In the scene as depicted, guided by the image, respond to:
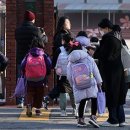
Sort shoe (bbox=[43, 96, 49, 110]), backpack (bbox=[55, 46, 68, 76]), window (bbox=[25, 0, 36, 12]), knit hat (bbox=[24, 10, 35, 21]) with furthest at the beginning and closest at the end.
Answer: window (bbox=[25, 0, 36, 12]) < shoe (bbox=[43, 96, 49, 110]) < knit hat (bbox=[24, 10, 35, 21]) < backpack (bbox=[55, 46, 68, 76])

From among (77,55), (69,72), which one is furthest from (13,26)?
(77,55)

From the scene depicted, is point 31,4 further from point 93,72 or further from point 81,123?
point 81,123

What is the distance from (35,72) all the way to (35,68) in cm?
8

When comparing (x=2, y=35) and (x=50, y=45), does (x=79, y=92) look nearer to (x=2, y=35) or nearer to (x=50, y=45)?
(x=50, y=45)

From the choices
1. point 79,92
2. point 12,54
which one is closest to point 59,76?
point 79,92

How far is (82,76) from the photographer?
404 inches

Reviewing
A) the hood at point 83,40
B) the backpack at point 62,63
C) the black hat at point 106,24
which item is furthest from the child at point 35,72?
the black hat at point 106,24

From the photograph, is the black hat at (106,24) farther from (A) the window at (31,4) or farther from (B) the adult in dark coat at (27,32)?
(A) the window at (31,4)

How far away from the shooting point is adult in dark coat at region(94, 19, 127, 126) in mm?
10312

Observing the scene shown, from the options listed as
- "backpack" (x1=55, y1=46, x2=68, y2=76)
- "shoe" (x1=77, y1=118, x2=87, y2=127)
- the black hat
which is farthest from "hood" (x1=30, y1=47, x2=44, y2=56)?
"shoe" (x1=77, y1=118, x2=87, y2=127)

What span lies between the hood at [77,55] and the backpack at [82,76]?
0.11 metres

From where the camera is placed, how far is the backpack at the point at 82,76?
10.3 m

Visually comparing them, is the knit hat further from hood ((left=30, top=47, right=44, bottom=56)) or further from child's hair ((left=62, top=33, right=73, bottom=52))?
child's hair ((left=62, top=33, right=73, bottom=52))

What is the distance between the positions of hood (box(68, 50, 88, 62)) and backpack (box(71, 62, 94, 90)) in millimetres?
110
